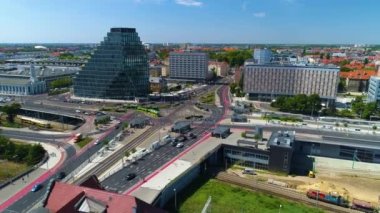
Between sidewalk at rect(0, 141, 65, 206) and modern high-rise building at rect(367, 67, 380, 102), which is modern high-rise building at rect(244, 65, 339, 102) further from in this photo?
sidewalk at rect(0, 141, 65, 206)

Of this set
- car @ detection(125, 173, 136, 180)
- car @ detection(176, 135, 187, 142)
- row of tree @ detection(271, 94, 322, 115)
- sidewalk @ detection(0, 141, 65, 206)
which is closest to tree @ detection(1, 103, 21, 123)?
sidewalk @ detection(0, 141, 65, 206)

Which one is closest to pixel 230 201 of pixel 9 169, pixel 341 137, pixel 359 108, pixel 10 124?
pixel 341 137

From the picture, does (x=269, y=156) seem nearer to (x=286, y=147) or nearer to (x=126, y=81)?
(x=286, y=147)

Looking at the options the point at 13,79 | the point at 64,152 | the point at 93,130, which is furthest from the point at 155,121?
the point at 13,79

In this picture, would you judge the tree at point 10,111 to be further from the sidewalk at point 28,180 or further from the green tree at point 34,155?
the green tree at point 34,155

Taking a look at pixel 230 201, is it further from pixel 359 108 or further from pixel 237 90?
pixel 237 90
